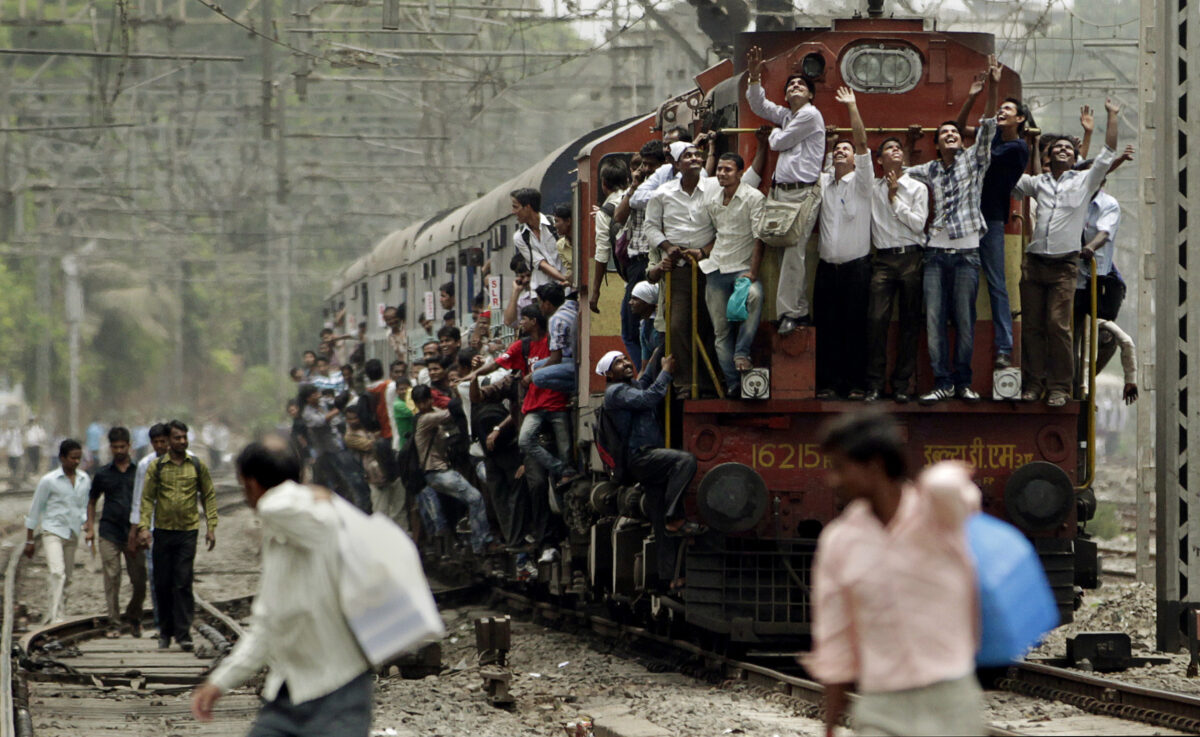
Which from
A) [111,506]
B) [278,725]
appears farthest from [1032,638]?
[111,506]

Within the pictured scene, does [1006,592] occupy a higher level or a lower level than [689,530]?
higher

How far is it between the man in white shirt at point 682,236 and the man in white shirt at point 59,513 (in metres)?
7.80

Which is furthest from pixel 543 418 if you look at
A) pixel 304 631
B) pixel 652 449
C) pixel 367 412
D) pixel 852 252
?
pixel 304 631

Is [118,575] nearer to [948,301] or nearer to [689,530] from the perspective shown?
[689,530]

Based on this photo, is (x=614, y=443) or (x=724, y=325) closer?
(x=724, y=325)

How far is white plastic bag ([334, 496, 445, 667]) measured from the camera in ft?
18.0

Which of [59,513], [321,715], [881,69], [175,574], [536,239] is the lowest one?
[175,574]

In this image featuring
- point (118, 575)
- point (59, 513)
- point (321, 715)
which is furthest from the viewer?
point (59, 513)

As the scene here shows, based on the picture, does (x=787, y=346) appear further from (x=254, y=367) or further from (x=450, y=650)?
(x=254, y=367)

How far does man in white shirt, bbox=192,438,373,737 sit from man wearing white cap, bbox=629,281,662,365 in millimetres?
6077

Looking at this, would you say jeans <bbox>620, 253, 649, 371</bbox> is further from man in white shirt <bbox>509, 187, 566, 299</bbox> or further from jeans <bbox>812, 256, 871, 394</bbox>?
man in white shirt <bbox>509, 187, 566, 299</bbox>

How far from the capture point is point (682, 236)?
11.1 m

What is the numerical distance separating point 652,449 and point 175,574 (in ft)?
16.7

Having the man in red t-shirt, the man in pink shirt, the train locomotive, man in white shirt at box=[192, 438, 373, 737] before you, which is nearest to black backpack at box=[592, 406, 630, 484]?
the train locomotive
